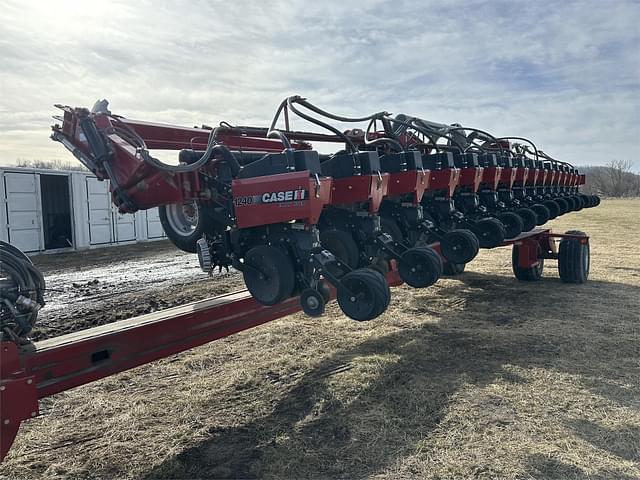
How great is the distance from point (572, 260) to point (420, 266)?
512cm

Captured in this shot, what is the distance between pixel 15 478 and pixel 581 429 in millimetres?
3476

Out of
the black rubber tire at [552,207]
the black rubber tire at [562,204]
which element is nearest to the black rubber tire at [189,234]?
the black rubber tire at [552,207]

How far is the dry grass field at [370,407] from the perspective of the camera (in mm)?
3145

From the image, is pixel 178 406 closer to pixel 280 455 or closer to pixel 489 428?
pixel 280 455

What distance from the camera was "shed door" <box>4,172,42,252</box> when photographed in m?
12.8

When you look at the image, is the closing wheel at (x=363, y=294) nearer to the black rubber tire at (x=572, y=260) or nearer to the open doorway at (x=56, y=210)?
the black rubber tire at (x=572, y=260)

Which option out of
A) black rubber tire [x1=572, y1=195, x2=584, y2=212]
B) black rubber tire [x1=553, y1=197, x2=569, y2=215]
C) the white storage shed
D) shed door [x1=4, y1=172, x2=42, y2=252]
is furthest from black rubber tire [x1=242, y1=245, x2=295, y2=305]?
shed door [x1=4, y1=172, x2=42, y2=252]

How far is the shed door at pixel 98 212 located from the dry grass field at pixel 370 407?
10.5 meters

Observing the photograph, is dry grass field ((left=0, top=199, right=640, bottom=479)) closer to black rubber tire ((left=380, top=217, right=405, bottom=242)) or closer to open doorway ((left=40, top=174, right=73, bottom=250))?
black rubber tire ((left=380, top=217, right=405, bottom=242))

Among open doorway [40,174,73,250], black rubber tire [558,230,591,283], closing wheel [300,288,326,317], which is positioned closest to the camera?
closing wheel [300,288,326,317]

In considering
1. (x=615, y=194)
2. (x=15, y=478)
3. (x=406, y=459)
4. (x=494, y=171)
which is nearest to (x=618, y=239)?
(x=494, y=171)

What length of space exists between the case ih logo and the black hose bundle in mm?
1326

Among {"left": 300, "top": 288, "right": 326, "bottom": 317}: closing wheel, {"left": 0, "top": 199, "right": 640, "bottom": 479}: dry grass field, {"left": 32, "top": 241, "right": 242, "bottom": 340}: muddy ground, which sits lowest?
{"left": 0, "top": 199, "right": 640, "bottom": 479}: dry grass field

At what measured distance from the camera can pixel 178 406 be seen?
13.1ft
